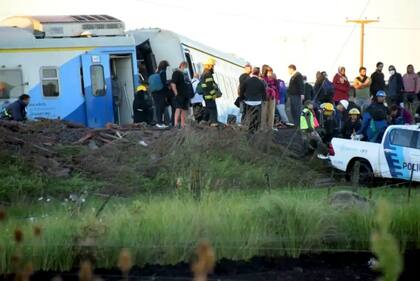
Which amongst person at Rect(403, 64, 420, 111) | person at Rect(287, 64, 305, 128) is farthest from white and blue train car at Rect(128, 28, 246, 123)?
person at Rect(403, 64, 420, 111)

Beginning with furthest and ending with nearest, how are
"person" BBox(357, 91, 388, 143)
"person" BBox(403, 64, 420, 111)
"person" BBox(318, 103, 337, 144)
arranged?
"person" BBox(403, 64, 420, 111)
"person" BBox(318, 103, 337, 144)
"person" BBox(357, 91, 388, 143)

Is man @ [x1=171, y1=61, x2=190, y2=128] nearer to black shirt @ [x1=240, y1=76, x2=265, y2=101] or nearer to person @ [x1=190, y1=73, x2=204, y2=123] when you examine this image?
person @ [x1=190, y1=73, x2=204, y2=123]

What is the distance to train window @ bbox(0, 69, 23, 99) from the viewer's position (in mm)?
19656

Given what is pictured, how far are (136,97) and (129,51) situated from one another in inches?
73.5

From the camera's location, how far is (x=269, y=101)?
1894 centimetres

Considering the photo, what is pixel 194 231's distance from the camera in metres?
7.61

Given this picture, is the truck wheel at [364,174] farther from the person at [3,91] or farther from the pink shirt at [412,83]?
the person at [3,91]

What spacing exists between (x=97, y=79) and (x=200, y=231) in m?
13.1

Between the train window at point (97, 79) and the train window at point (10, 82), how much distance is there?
1.84 meters

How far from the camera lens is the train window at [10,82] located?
64.5 ft

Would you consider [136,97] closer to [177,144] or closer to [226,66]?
[177,144]

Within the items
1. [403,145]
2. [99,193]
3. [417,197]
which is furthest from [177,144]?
[417,197]

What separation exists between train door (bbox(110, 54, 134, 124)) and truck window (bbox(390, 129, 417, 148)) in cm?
800

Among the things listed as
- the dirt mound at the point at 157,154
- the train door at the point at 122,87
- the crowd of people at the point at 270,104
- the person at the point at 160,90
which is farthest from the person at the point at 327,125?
the train door at the point at 122,87
